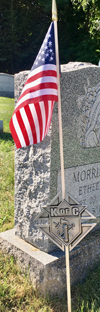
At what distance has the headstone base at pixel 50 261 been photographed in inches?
105

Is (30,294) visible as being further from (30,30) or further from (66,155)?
(30,30)

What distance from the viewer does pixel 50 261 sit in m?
2.67

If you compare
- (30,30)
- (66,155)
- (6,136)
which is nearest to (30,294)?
(66,155)

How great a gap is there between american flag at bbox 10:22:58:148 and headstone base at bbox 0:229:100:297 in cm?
123

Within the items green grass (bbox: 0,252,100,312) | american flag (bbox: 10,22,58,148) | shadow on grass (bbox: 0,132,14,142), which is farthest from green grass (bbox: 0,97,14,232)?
american flag (bbox: 10,22,58,148)

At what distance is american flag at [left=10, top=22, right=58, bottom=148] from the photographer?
200cm

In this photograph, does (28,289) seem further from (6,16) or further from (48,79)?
(6,16)

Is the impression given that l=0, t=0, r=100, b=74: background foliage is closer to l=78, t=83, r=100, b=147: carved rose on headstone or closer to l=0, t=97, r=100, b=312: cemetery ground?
l=78, t=83, r=100, b=147: carved rose on headstone

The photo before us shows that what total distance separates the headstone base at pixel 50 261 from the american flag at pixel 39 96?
4.03 feet

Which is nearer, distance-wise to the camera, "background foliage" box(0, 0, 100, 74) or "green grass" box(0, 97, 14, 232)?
"green grass" box(0, 97, 14, 232)

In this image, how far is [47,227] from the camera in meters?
2.21

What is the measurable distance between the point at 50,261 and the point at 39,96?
5.17ft

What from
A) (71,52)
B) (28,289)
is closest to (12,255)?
(28,289)

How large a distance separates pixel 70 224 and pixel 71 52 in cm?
2035
